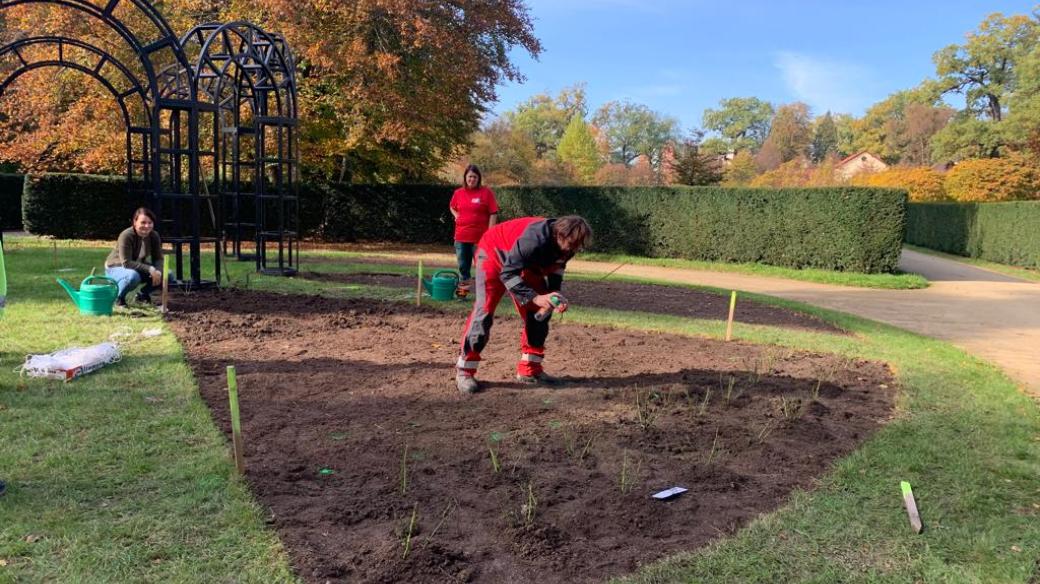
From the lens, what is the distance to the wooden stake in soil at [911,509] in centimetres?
333

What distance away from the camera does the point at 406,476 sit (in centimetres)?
376

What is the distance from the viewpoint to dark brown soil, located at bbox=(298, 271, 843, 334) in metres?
9.97

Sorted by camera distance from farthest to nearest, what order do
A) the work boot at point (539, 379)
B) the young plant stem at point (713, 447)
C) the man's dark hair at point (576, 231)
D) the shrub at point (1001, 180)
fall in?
the shrub at point (1001, 180) → the work boot at point (539, 379) → the man's dark hair at point (576, 231) → the young plant stem at point (713, 447)

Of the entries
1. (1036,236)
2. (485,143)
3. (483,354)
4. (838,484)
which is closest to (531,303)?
(483,354)

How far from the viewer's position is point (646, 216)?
22.3 metres

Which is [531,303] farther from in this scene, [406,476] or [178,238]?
[178,238]

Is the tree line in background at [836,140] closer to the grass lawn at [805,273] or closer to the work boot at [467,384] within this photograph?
the grass lawn at [805,273]

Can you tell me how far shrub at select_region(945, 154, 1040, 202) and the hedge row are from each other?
2332 centimetres

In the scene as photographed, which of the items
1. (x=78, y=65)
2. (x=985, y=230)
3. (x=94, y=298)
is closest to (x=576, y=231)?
(x=94, y=298)

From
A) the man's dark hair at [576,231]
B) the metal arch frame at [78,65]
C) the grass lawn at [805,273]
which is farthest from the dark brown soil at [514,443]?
the grass lawn at [805,273]

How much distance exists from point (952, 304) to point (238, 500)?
566 inches

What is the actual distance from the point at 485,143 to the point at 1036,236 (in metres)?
28.5

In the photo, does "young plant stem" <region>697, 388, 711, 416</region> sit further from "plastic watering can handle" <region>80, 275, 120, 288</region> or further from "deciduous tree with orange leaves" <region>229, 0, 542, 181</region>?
"deciduous tree with orange leaves" <region>229, 0, 542, 181</region>

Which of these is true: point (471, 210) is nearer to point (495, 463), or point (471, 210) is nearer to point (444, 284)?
point (444, 284)
